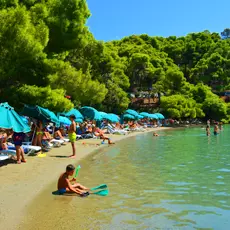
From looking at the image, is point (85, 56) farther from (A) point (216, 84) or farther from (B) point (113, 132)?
(A) point (216, 84)

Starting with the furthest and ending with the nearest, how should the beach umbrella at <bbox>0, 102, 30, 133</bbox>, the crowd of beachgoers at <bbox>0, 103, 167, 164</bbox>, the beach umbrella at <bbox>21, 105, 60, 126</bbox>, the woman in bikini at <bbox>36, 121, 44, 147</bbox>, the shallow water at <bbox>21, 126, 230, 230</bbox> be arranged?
the woman in bikini at <bbox>36, 121, 44, 147</bbox>, the beach umbrella at <bbox>21, 105, 60, 126</bbox>, the crowd of beachgoers at <bbox>0, 103, 167, 164</bbox>, the beach umbrella at <bbox>0, 102, 30, 133</bbox>, the shallow water at <bbox>21, 126, 230, 230</bbox>

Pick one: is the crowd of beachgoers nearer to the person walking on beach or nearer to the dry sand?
the person walking on beach

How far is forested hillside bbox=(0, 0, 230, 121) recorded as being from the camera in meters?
15.7

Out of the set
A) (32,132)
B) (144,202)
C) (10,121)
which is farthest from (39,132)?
(144,202)

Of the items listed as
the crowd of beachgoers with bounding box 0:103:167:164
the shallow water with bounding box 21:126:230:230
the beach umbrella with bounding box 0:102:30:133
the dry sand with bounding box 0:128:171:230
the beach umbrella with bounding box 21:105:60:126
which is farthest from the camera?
the beach umbrella with bounding box 21:105:60:126

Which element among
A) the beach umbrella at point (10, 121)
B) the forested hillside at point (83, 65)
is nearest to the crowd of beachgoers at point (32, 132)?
the beach umbrella at point (10, 121)

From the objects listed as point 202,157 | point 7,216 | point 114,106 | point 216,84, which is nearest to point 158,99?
A: point 114,106

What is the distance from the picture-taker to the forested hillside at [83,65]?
51.6 ft

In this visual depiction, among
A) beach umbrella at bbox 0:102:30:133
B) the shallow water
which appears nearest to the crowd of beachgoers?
beach umbrella at bbox 0:102:30:133

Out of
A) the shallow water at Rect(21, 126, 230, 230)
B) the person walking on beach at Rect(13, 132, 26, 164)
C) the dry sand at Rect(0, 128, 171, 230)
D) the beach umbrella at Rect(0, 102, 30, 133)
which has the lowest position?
the shallow water at Rect(21, 126, 230, 230)

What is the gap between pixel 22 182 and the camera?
9.80 meters

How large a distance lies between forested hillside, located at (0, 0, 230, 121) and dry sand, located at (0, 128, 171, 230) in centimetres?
387

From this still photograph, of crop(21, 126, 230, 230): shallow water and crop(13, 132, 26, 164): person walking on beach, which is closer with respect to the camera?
crop(21, 126, 230, 230): shallow water

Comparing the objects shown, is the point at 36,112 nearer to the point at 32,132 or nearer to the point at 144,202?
the point at 32,132
